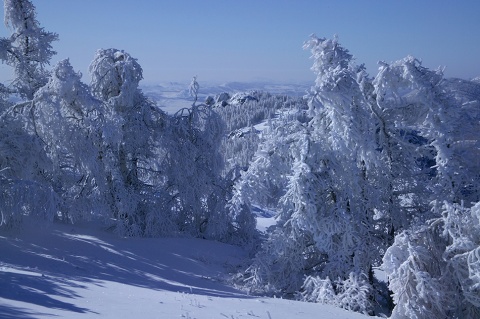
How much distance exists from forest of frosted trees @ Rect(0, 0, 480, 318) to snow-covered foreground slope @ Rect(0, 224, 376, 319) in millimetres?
905

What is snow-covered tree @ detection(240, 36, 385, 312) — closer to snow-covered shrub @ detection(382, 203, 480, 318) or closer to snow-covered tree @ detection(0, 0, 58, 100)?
snow-covered shrub @ detection(382, 203, 480, 318)

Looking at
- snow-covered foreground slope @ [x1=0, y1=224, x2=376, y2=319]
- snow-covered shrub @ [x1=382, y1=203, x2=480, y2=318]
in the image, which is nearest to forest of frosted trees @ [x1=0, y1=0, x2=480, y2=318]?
snow-covered shrub @ [x1=382, y1=203, x2=480, y2=318]

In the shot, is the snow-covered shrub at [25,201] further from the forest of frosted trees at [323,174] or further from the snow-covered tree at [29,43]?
the snow-covered tree at [29,43]

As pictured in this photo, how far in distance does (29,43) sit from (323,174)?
1339 cm

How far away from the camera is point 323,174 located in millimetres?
11438

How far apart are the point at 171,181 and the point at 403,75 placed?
30.6 feet

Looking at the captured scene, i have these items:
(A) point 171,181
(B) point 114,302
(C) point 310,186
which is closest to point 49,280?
(B) point 114,302

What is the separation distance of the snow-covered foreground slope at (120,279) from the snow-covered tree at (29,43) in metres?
6.77

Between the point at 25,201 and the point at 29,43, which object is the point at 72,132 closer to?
the point at 25,201

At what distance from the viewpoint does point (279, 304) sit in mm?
8219

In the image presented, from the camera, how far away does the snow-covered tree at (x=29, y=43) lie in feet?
54.8

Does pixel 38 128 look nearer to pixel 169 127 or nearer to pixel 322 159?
pixel 169 127

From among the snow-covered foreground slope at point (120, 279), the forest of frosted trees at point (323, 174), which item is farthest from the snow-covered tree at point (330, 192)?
the snow-covered foreground slope at point (120, 279)

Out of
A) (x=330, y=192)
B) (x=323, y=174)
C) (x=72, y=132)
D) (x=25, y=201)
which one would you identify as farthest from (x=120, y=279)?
A: (x=72, y=132)
